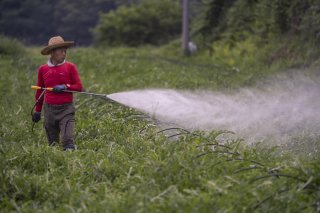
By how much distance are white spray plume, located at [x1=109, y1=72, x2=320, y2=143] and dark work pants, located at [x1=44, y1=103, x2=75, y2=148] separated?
5.14ft

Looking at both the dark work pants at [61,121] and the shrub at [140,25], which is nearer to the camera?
the dark work pants at [61,121]

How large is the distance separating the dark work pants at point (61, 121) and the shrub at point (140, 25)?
27200 millimetres

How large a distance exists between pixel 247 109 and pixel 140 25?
26172 mm

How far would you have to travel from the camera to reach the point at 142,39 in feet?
114

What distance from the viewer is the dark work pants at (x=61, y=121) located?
6.79 m

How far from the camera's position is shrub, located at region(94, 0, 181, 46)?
113 ft

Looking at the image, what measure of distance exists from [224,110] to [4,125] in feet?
11.2

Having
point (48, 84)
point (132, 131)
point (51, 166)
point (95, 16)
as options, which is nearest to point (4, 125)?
point (48, 84)

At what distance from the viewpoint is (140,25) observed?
34594 millimetres

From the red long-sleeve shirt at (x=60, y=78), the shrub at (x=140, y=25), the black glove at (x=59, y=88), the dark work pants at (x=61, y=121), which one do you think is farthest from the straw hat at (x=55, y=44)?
the shrub at (x=140, y=25)

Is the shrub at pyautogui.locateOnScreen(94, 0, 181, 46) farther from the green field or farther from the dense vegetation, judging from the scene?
the green field

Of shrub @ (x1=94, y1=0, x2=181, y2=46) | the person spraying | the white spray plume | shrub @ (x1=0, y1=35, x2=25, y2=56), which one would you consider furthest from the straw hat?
shrub @ (x1=94, y1=0, x2=181, y2=46)

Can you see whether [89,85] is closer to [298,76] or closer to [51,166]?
[298,76]

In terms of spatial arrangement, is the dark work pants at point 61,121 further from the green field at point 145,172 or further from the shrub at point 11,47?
the shrub at point 11,47
